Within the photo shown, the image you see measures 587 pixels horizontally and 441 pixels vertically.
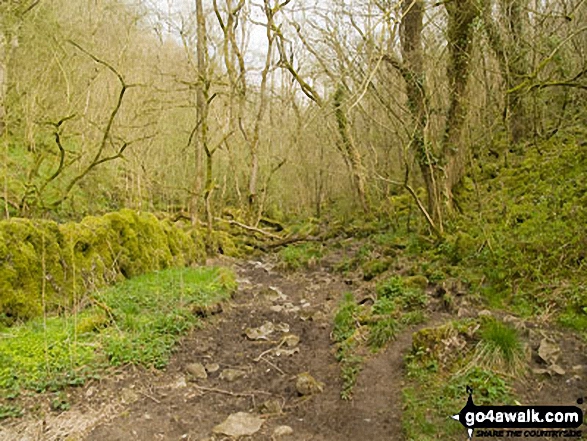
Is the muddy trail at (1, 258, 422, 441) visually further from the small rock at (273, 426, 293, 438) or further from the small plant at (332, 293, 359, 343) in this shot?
the small plant at (332, 293, 359, 343)

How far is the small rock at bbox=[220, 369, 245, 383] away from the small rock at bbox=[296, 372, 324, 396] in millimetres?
738

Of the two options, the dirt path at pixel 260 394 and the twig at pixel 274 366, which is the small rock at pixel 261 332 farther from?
the twig at pixel 274 366

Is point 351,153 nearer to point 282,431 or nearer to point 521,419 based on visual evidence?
point 282,431

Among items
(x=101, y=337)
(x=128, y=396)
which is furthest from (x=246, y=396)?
(x=101, y=337)

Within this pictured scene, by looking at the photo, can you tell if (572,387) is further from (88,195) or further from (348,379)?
(88,195)

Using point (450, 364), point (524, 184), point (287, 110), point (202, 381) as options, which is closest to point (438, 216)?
point (524, 184)

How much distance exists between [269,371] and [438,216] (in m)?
4.56

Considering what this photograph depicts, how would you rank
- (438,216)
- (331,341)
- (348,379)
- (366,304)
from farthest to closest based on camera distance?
(438,216) → (366,304) → (331,341) → (348,379)

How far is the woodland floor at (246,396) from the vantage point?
3.38 meters

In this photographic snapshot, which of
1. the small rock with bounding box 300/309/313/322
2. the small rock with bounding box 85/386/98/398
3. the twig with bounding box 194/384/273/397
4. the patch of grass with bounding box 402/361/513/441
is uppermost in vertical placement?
the patch of grass with bounding box 402/361/513/441

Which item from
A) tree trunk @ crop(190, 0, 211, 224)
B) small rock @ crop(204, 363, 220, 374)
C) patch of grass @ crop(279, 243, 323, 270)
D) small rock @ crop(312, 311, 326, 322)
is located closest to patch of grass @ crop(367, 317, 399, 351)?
small rock @ crop(312, 311, 326, 322)

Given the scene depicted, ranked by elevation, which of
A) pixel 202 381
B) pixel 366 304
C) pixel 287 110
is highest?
pixel 287 110

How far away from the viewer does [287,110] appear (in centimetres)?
1631

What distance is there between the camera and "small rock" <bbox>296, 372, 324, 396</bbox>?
160 inches
